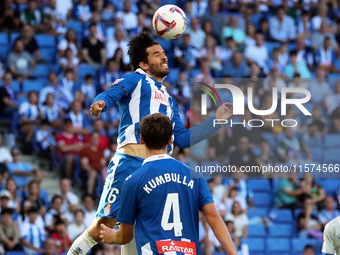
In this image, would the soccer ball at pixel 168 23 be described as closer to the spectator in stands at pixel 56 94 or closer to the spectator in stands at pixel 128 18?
the spectator in stands at pixel 56 94

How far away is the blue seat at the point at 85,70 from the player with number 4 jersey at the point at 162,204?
31.3 ft

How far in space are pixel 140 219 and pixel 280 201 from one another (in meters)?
8.02

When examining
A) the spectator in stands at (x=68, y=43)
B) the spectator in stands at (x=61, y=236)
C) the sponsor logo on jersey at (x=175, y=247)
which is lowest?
the spectator in stands at (x=61, y=236)

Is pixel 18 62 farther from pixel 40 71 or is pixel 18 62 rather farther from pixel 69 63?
pixel 69 63

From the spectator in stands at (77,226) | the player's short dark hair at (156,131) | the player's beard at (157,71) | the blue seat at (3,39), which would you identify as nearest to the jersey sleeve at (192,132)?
the player's beard at (157,71)

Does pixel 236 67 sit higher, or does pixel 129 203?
pixel 236 67

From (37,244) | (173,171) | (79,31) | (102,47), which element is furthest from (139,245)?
(79,31)

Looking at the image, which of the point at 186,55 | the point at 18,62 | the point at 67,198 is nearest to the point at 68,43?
the point at 18,62

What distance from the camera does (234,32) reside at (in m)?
15.6

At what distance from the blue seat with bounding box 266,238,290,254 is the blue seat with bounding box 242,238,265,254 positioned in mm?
143

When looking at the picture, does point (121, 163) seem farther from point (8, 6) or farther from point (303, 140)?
point (8, 6)

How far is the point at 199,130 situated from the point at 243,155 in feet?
16.3

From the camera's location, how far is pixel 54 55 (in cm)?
1431

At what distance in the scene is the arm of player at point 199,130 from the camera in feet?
18.0
